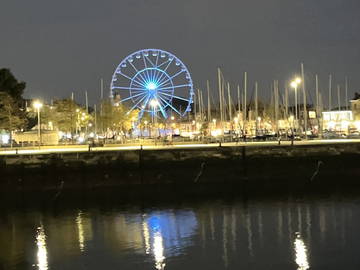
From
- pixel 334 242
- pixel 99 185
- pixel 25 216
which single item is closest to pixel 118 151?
pixel 99 185

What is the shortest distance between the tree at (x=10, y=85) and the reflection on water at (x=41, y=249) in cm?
4037

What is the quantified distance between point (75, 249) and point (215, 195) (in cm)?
1525

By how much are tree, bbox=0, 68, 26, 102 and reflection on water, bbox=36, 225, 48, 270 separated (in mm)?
40373

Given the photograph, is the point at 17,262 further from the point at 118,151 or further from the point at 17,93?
the point at 17,93

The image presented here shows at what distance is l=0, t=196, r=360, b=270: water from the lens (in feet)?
76.0

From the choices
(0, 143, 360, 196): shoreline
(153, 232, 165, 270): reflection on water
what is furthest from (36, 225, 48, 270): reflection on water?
(0, 143, 360, 196): shoreline

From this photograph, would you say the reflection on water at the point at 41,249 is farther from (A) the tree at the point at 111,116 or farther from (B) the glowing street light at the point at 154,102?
(A) the tree at the point at 111,116

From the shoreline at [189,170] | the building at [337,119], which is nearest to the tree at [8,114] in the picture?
the shoreline at [189,170]

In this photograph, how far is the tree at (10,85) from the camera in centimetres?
6850

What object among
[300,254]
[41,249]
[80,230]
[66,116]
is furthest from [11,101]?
[300,254]

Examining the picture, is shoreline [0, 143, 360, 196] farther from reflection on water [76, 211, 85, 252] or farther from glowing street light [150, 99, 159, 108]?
→ glowing street light [150, 99, 159, 108]

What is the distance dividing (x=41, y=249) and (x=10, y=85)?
1835 inches

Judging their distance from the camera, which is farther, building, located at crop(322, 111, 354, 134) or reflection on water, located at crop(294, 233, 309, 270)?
building, located at crop(322, 111, 354, 134)

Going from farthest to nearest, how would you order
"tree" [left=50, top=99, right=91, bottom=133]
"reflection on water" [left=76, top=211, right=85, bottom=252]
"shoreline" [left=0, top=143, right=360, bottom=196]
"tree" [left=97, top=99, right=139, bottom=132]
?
"tree" [left=97, top=99, right=139, bottom=132] < "tree" [left=50, top=99, right=91, bottom=133] < "shoreline" [left=0, top=143, right=360, bottom=196] < "reflection on water" [left=76, top=211, right=85, bottom=252]
